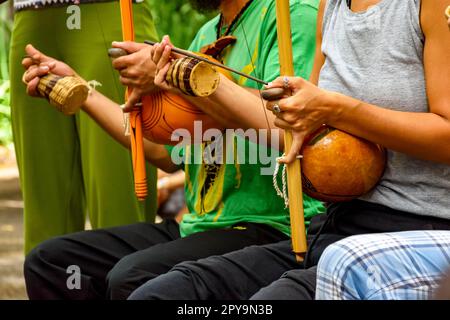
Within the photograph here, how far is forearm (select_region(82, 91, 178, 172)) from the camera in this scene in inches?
126

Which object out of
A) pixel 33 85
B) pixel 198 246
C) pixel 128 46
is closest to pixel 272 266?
pixel 198 246

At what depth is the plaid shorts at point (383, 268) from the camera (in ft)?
6.74

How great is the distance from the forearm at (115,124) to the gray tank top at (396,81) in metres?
0.93

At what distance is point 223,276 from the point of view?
2463mm

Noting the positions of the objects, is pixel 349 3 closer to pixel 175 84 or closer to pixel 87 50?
pixel 175 84

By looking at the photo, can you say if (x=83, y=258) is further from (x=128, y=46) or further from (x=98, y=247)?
(x=128, y=46)

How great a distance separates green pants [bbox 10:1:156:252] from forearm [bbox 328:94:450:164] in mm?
1458

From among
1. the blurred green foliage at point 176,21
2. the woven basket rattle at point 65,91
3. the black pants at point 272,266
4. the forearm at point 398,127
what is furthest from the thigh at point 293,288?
the blurred green foliage at point 176,21

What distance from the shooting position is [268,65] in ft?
9.04

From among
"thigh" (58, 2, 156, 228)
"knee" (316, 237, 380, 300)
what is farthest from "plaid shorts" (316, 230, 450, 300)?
"thigh" (58, 2, 156, 228)

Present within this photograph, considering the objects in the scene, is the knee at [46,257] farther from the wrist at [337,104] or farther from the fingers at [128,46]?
the wrist at [337,104]

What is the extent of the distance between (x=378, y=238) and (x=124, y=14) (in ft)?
3.55
